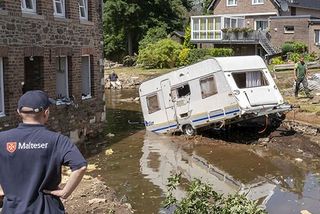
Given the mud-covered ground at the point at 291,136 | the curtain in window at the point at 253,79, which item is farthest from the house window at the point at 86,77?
the curtain in window at the point at 253,79

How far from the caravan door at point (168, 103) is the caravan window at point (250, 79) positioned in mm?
2917

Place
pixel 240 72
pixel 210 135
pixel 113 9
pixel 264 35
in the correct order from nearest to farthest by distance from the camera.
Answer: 1. pixel 240 72
2. pixel 210 135
3. pixel 264 35
4. pixel 113 9

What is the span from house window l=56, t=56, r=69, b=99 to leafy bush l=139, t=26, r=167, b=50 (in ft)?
115

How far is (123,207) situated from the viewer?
33.1 feet

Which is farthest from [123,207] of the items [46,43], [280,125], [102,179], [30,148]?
[280,125]

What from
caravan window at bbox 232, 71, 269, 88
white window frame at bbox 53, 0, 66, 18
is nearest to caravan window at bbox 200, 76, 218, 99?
caravan window at bbox 232, 71, 269, 88

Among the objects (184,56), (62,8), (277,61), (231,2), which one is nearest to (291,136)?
(62,8)

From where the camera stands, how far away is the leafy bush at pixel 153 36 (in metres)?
52.0

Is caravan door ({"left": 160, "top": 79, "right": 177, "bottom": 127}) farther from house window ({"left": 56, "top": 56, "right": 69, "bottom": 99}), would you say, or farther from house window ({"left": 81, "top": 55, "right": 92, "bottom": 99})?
house window ({"left": 56, "top": 56, "right": 69, "bottom": 99})

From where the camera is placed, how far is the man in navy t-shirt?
432 centimetres

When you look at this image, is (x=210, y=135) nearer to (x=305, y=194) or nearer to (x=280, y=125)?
(x=280, y=125)

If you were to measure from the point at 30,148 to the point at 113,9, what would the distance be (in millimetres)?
49669

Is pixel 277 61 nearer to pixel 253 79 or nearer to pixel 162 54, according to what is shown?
pixel 162 54

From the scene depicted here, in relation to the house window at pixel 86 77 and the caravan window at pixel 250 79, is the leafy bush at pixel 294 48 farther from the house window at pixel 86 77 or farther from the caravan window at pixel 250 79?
the house window at pixel 86 77
